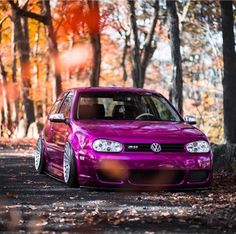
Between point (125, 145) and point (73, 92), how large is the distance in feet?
7.67

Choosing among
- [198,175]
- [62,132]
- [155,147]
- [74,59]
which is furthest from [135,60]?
[155,147]

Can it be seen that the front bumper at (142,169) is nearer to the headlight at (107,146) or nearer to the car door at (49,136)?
the headlight at (107,146)

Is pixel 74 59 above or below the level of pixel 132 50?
below

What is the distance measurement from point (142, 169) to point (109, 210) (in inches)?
57.7

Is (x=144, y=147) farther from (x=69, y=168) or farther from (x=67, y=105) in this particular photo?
(x=67, y=105)

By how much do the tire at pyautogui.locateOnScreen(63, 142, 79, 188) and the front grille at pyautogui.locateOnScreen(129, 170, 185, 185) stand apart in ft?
3.04

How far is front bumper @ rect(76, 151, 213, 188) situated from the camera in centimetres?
900

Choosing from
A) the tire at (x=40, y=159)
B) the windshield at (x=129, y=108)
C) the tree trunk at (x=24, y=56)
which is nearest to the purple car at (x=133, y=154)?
the windshield at (x=129, y=108)

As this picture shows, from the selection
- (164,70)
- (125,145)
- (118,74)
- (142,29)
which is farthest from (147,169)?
(118,74)

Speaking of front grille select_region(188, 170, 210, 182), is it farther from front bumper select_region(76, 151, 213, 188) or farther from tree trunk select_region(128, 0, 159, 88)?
tree trunk select_region(128, 0, 159, 88)

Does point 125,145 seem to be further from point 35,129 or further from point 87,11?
point 35,129

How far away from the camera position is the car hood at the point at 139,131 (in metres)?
9.12

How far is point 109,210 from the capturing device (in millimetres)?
7664

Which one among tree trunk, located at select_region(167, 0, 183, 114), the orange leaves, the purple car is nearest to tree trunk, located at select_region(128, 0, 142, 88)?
tree trunk, located at select_region(167, 0, 183, 114)
